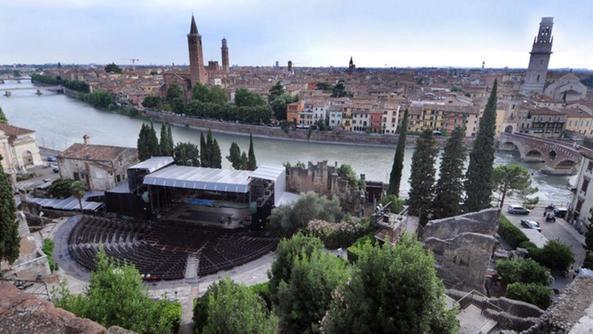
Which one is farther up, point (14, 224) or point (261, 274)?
point (14, 224)

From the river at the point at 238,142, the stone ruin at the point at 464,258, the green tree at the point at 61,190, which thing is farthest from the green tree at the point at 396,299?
the green tree at the point at 61,190

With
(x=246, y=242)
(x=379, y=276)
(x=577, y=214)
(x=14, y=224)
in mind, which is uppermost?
(x=379, y=276)

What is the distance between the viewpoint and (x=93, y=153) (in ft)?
80.6

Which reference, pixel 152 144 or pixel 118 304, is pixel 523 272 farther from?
pixel 152 144

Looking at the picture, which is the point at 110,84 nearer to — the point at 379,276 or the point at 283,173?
the point at 283,173

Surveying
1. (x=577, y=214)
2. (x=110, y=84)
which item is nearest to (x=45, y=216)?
(x=577, y=214)

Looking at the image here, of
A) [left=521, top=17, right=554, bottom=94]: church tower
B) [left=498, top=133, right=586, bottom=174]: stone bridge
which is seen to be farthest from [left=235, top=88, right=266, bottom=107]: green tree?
[left=521, top=17, right=554, bottom=94]: church tower

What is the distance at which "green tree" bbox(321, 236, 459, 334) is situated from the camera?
21.9ft

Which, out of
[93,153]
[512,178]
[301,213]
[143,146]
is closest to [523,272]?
[301,213]

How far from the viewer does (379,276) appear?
700cm

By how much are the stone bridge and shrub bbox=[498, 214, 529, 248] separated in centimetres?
2051

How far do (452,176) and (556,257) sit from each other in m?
6.89

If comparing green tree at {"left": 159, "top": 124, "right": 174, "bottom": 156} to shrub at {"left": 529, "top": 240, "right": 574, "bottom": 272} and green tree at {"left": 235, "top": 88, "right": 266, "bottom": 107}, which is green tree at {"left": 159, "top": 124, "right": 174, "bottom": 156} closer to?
shrub at {"left": 529, "top": 240, "right": 574, "bottom": 272}

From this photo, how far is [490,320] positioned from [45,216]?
80.4ft
